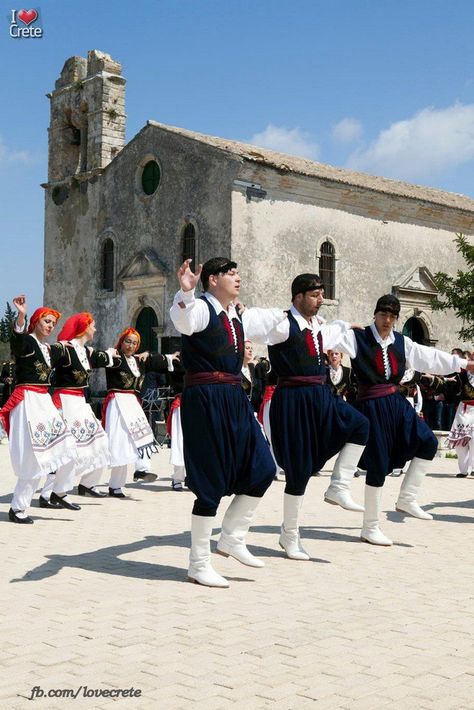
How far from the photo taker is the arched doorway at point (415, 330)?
27.2 m

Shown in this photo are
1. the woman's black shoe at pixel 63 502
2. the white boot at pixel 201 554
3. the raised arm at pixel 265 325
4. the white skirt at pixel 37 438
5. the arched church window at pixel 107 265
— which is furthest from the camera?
the arched church window at pixel 107 265

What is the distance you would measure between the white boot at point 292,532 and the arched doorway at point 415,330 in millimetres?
20910

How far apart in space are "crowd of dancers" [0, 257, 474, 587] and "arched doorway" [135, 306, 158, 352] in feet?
48.7

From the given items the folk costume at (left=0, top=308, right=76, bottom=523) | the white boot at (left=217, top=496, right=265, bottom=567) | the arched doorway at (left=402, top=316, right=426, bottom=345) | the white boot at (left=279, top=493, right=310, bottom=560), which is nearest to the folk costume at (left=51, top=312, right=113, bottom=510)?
the folk costume at (left=0, top=308, right=76, bottom=523)

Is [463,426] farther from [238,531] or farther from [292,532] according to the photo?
[238,531]

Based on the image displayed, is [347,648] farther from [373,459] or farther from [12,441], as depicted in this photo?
[12,441]

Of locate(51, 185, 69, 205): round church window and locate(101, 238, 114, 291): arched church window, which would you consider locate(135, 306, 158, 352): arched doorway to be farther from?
locate(51, 185, 69, 205): round church window

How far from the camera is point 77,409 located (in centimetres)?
957

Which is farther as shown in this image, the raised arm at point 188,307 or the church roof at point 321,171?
the church roof at point 321,171

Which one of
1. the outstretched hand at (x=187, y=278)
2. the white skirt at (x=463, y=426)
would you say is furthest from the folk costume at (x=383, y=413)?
the white skirt at (x=463, y=426)

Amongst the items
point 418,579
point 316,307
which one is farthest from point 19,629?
point 316,307

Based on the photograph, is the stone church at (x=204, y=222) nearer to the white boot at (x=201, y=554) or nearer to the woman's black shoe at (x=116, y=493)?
the woman's black shoe at (x=116, y=493)

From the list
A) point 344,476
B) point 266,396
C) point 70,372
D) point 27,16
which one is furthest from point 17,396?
point 27,16

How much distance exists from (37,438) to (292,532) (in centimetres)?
276
